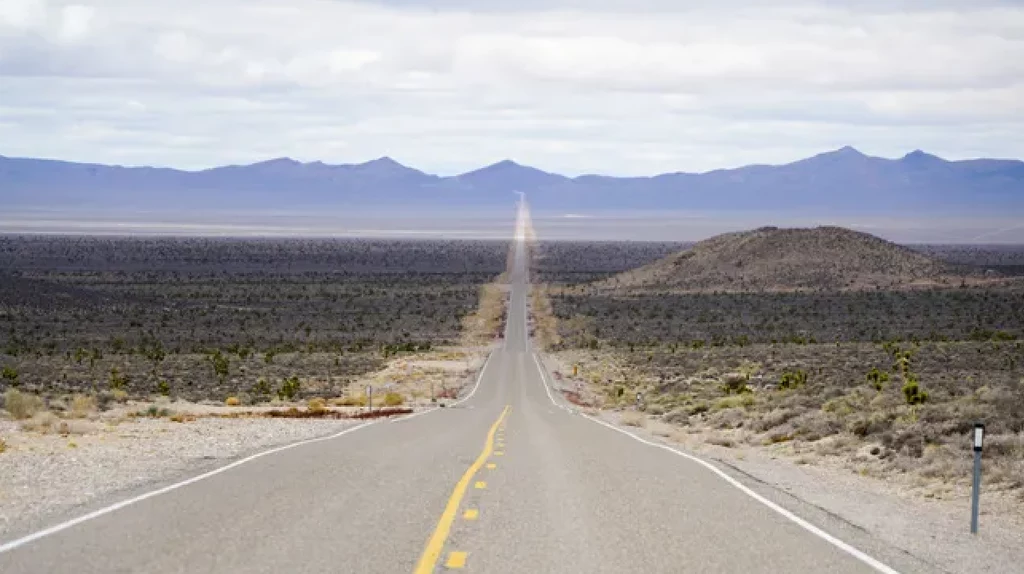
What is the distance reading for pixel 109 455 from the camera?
1797cm

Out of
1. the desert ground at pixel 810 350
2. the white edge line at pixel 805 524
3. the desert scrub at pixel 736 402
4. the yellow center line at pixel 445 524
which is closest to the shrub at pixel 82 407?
the desert ground at pixel 810 350

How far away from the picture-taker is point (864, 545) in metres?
11.0

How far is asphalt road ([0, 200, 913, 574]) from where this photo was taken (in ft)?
32.3

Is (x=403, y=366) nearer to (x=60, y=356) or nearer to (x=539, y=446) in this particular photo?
(x=60, y=356)

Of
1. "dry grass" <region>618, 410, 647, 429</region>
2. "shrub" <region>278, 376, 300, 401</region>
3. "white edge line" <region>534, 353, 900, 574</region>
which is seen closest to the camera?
"white edge line" <region>534, 353, 900, 574</region>

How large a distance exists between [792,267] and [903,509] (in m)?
129

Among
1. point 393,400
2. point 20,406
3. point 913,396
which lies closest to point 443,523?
point 913,396

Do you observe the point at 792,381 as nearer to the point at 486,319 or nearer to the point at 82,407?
the point at 82,407

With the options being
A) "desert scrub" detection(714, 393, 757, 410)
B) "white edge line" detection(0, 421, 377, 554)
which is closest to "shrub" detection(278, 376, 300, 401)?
"desert scrub" detection(714, 393, 757, 410)

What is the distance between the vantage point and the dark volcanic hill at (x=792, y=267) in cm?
13250

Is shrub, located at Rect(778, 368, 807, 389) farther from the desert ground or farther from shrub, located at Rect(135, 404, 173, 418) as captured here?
shrub, located at Rect(135, 404, 173, 418)

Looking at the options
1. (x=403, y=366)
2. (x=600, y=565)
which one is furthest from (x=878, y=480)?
(x=403, y=366)

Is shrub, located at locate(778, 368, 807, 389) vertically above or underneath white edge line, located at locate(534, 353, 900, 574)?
underneath

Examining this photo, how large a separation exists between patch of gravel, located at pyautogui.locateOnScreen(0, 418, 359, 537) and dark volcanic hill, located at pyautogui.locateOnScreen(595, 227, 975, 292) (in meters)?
108
